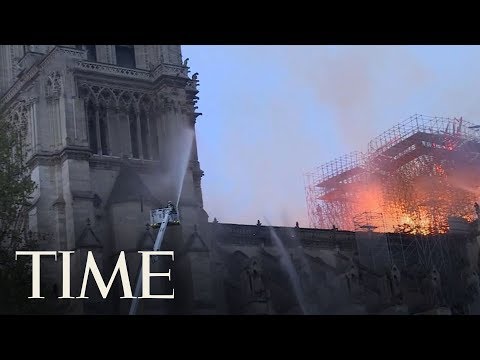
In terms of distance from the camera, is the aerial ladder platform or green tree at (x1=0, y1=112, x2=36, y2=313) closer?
green tree at (x1=0, y1=112, x2=36, y2=313)

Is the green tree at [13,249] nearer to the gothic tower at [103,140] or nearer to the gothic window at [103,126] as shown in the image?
the gothic tower at [103,140]

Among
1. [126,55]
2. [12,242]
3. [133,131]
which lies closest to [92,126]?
[133,131]

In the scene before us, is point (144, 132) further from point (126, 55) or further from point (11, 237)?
point (11, 237)

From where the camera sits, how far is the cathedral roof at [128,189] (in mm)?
44250

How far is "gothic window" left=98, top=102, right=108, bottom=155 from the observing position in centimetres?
4603

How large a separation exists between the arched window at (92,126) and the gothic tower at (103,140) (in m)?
0.05

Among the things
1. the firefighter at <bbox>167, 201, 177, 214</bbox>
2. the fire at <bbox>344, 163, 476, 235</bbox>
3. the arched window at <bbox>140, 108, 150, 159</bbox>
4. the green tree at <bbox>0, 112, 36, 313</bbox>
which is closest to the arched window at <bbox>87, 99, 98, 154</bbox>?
the arched window at <bbox>140, 108, 150, 159</bbox>

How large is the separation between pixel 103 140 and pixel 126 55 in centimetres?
619

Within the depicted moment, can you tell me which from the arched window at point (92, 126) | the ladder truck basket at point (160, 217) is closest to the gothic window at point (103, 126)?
the arched window at point (92, 126)

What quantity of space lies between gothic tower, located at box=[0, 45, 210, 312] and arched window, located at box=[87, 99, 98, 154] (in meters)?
0.05

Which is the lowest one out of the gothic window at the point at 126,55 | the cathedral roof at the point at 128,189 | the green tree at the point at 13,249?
the green tree at the point at 13,249

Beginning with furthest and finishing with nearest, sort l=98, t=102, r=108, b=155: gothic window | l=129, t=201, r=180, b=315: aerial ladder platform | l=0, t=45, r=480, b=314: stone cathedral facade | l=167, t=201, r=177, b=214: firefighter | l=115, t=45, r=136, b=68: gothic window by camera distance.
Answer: l=115, t=45, r=136, b=68: gothic window < l=98, t=102, r=108, b=155: gothic window < l=167, t=201, r=177, b=214: firefighter < l=0, t=45, r=480, b=314: stone cathedral facade < l=129, t=201, r=180, b=315: aerial ladder platform

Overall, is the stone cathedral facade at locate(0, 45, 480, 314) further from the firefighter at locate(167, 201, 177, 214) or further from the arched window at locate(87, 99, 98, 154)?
the firefighter at locate(167, 201, 177, 214)
